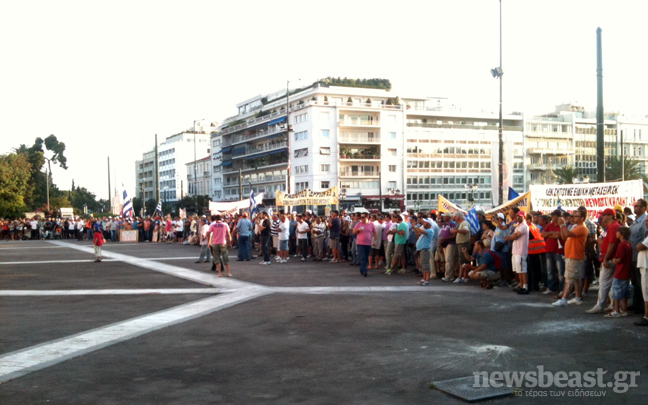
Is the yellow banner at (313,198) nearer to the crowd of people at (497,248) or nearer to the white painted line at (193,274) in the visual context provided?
the crowd of people at (497,248)

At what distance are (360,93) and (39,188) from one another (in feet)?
147

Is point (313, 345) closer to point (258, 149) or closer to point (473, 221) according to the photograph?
point (473, 221)

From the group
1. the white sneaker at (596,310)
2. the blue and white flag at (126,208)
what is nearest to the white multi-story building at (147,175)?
the blue and white flag at (126,208)

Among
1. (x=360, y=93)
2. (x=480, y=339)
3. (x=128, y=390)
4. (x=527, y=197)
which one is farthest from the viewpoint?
(x=360, y=93)

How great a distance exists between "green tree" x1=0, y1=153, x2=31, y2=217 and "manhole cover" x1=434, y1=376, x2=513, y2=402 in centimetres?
5629

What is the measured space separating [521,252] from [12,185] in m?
53.1

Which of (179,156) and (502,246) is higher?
Result: (179,156)

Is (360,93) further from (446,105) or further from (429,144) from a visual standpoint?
(446,105)

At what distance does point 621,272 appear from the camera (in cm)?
961

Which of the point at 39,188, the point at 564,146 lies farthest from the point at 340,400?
the point at 564,146

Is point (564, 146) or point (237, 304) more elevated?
point (564, 146)

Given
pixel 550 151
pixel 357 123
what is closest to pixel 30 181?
pixel 357 123

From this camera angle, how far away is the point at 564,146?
10006 centimetres

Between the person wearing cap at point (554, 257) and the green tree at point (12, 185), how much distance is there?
5323cm
